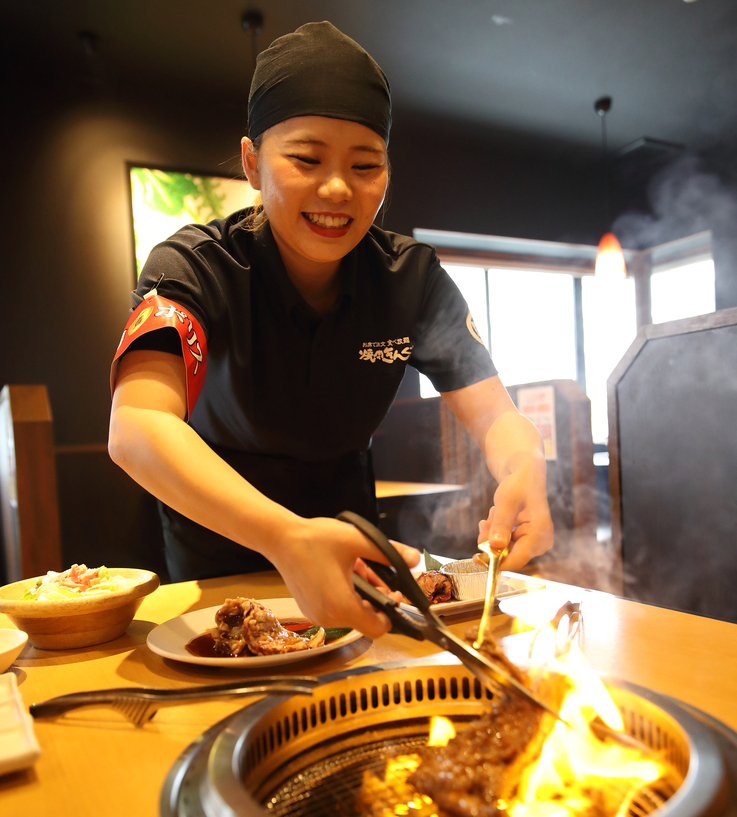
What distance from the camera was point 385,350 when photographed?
4.95 feet

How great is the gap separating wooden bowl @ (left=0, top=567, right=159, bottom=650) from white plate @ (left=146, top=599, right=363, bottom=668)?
64 millimetres

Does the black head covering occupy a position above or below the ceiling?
below

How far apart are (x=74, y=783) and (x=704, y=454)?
2.06 metres

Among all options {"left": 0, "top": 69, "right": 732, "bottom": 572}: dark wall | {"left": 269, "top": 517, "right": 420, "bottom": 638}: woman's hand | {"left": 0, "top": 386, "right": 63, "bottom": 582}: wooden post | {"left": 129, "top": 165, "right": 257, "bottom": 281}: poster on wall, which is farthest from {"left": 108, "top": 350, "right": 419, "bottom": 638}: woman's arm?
{"left": 129, "top": 165, "right": 257, "bottom": 281}: poster on wall

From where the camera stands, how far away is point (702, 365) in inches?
81.7

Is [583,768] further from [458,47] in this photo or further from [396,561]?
[458,47]

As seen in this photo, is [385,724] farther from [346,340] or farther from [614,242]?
[614,242]

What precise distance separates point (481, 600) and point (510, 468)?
0.88 feet

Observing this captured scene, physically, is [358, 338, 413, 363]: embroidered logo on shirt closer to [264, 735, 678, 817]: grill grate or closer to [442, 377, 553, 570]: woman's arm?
[442, 377, 553, 570]: woman's arm

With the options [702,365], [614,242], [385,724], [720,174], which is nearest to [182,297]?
[385,724]

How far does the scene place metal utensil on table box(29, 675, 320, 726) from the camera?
0.70 metres

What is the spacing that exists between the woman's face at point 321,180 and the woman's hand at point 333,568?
0.71 m

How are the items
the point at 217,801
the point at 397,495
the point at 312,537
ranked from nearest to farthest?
the point at 217,801 → the point at 312,537 → the point at 397,495

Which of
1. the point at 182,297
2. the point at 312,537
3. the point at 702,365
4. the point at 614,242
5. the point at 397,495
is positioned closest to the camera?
the point at 312,537
